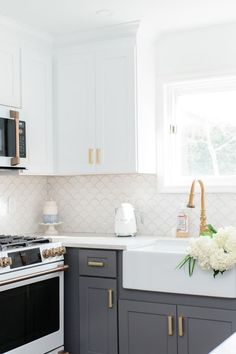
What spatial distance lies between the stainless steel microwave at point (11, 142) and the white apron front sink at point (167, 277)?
38.5 inches

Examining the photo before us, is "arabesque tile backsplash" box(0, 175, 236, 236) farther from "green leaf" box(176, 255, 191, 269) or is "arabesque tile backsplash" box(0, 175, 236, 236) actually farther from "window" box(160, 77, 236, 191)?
"green leaf" box(176, 255, 191, 269)

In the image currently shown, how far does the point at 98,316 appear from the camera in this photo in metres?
3.72

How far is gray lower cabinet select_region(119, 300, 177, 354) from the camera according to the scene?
3439 millimetres

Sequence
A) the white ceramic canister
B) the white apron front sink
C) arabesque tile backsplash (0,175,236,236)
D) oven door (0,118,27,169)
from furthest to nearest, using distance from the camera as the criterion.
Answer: the white ceramic canister, arabesque tile backsplash (0,175,236,236), oven door (0,118,27,169), the white apron front sink

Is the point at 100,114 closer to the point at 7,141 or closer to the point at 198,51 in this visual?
the point at 7,141

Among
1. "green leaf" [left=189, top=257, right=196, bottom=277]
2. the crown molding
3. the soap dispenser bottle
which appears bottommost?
"green leaf" [left=189, top=257, right=196, bottom=277]

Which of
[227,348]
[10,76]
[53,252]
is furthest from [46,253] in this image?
[227,348]

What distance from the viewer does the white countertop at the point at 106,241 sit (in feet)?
11.9

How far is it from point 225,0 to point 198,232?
161 centimetres

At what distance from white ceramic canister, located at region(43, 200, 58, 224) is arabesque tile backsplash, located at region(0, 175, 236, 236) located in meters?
0.11

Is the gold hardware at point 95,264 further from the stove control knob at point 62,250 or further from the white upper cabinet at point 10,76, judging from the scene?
the white upper cabinet at point 10,76

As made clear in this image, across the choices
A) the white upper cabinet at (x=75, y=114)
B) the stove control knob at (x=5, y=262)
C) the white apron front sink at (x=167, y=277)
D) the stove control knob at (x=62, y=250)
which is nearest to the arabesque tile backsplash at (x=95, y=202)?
the white upper cabinet at (x=75, y=114)

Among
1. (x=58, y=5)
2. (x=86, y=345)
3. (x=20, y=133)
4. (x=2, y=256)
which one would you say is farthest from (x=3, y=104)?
(x=86, y=345)

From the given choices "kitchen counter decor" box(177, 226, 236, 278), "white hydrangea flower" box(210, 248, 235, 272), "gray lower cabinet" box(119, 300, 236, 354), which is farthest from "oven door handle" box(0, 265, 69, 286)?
"white hydrangea flower" box(210, 248, 235, 272)
